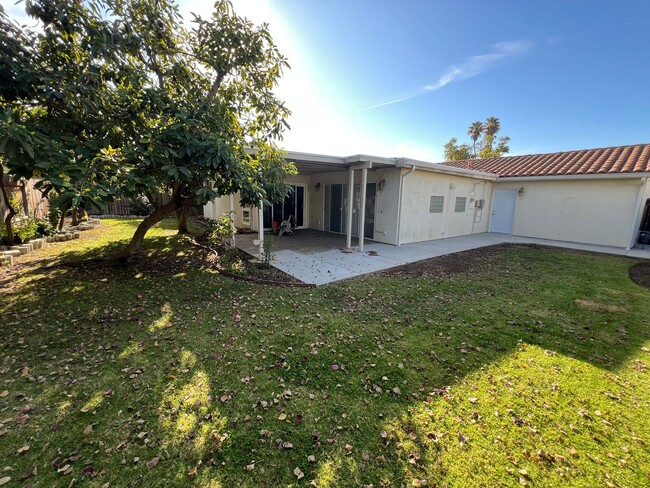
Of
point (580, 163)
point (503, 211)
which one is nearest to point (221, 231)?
point (503, 211)

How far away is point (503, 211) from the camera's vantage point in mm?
14078

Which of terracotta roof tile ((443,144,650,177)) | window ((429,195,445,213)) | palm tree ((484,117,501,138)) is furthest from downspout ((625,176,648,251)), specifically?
palm tree ((484,117,501,138))

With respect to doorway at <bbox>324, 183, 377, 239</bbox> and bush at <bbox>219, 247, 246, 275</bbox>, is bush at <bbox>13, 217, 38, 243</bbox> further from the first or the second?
doorway at <bbox>324, 183, 377, 239</bbox>

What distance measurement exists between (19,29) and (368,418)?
22.9 ft

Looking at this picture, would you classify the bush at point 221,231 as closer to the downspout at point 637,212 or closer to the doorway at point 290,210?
the doorway at point 290,210

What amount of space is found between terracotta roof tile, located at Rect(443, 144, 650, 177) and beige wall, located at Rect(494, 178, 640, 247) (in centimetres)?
46

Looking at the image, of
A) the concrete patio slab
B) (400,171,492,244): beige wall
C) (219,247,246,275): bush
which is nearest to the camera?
(219,247,246,275): bush

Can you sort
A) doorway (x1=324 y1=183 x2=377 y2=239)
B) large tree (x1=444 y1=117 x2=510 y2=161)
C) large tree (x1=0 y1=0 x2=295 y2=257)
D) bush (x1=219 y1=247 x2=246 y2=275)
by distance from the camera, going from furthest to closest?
large tree (x1=444 y1=117 x2=510 y2=161), doorway (x1=324 y1=183 x2=377 y2=239), bush (x1=219 y1=247 x2=246 y2=275), large tree (x1=0 y1=0 x2=295 y2=257)

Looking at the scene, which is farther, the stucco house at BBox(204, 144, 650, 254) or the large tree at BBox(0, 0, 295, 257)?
the stucco house at BBox(204, 144, 650, 254)

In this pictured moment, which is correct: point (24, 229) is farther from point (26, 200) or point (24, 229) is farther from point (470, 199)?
point (470, 199)

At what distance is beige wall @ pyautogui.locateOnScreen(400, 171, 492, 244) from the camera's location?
10383mm

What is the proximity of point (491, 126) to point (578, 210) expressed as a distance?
28.5 meters

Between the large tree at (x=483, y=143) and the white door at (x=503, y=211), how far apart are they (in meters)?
22.9

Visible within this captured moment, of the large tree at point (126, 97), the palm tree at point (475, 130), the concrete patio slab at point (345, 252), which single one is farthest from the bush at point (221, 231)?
the palm tree at point (475, 130)
